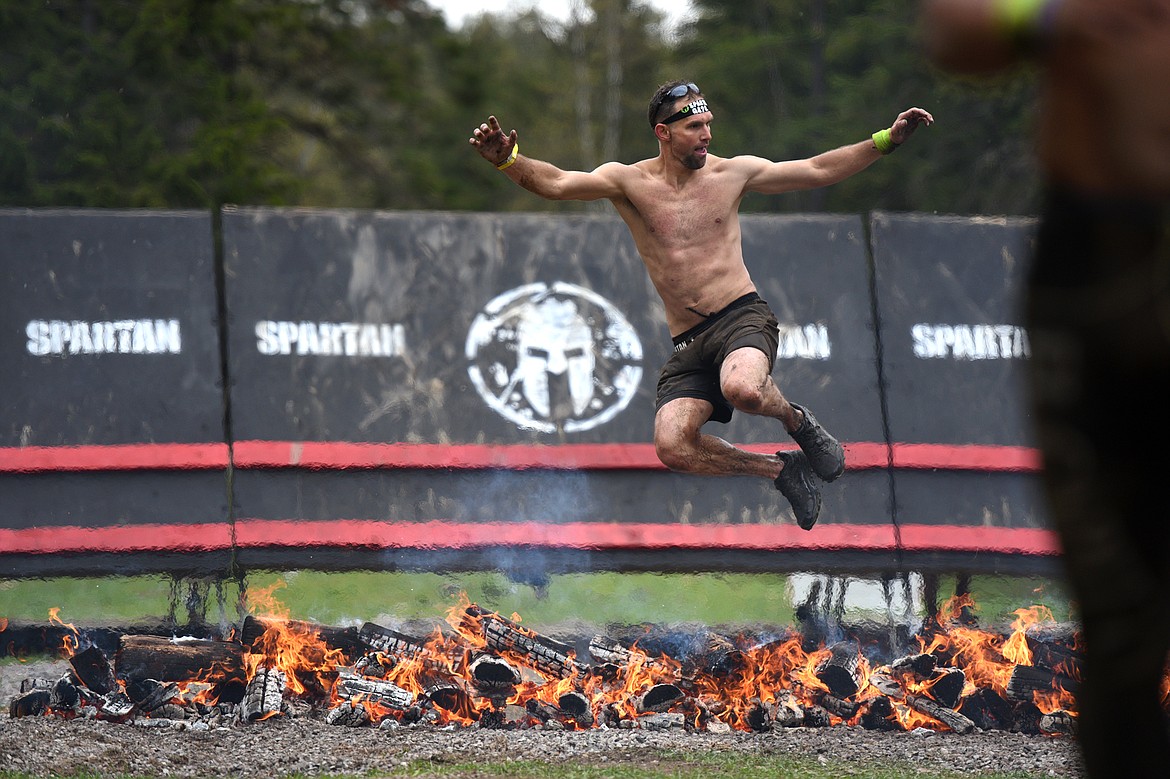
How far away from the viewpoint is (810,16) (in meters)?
19.2

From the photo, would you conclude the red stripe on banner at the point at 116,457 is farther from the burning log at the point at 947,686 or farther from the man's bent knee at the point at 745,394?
the burning log at the point at 947,686

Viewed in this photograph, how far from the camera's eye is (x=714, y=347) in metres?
6.01

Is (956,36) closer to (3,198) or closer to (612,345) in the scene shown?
(612,345)

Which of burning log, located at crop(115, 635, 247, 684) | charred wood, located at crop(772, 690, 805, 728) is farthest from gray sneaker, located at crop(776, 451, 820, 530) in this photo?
burning log, located at crop(115, 635, 247, 684)

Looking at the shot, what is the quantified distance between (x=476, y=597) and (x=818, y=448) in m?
2.41

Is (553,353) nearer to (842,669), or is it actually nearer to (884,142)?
(842,669)

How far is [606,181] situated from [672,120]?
0.41m

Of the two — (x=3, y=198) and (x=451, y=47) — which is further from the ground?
(x=451, y=47)

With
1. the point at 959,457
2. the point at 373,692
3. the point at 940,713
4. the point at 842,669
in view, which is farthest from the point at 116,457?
the point at 959,457

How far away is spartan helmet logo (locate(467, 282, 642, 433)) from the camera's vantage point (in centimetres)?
798

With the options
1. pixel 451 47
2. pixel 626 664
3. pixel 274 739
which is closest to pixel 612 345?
pixel 626 664

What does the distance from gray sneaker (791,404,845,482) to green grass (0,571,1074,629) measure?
1752 mm

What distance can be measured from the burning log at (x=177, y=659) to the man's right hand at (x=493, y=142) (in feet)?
11.0

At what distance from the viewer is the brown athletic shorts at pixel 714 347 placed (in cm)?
593
